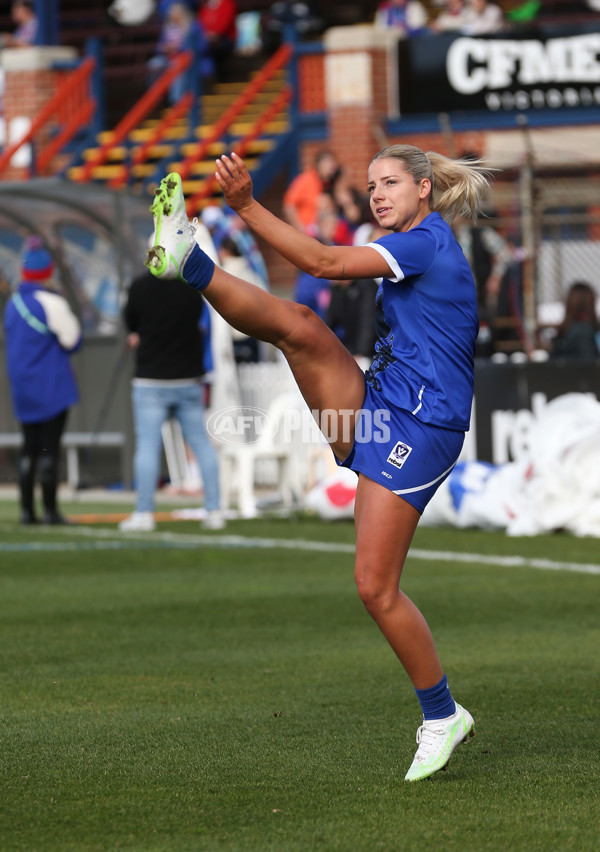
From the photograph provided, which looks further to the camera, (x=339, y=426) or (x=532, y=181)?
(x=532, y=181)

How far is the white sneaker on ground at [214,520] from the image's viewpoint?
506 inches

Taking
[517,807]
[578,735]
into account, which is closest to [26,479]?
[578,735]

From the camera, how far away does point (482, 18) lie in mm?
21750

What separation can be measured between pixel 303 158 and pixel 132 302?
1046 cm

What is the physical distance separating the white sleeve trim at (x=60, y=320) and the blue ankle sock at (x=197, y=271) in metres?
8.69

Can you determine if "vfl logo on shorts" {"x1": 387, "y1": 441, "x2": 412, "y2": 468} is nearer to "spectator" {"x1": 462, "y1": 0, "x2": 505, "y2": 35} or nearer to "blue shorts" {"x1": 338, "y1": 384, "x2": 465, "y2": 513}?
"blue shorts" {"x1": 338, "y1": 384, "x2": 465, "y2": 513}

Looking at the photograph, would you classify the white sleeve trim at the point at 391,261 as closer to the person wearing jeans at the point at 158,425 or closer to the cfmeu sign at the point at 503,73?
the person wearing jeans at the point at 158,425

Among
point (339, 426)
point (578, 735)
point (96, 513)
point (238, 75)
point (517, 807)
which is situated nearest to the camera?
point (517, 807)

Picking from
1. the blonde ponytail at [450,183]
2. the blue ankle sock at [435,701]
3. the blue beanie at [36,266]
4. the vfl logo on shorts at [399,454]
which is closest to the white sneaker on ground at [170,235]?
the blonde ponytail at [450,183]

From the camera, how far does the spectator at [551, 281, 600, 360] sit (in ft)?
47.9

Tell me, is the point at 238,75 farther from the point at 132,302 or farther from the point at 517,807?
the point at 517,807

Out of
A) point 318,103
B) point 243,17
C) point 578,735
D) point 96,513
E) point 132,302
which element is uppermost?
point 243,17

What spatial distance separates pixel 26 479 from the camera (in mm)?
13609

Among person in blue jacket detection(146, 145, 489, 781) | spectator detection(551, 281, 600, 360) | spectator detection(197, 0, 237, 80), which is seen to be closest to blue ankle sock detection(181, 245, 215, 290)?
person in blue jacket detection(146, 145, 489, 781)
